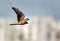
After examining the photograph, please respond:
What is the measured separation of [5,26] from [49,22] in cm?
469

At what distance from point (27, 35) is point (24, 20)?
2847 cm

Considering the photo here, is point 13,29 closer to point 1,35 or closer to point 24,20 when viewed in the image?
point 1,35

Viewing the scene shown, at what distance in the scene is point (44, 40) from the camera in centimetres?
3466

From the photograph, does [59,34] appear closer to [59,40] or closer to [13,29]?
[59,40]

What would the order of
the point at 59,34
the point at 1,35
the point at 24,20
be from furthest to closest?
the point at 59,34 < the point at 1,35 < the point at 24,20

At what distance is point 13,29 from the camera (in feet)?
115

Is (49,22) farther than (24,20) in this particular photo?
Yes

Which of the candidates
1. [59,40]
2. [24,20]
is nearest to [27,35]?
[59,40]

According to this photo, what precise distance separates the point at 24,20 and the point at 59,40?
2749 cm

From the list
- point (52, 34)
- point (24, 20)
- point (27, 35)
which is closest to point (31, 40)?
point (27, 35)

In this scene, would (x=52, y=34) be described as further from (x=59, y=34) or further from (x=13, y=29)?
(x=13, y=29)

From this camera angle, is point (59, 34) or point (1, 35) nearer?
point (1, 35)

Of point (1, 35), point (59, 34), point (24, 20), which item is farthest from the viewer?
point (59, 34)

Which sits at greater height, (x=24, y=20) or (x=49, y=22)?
Answer: (x=49, y=22)
